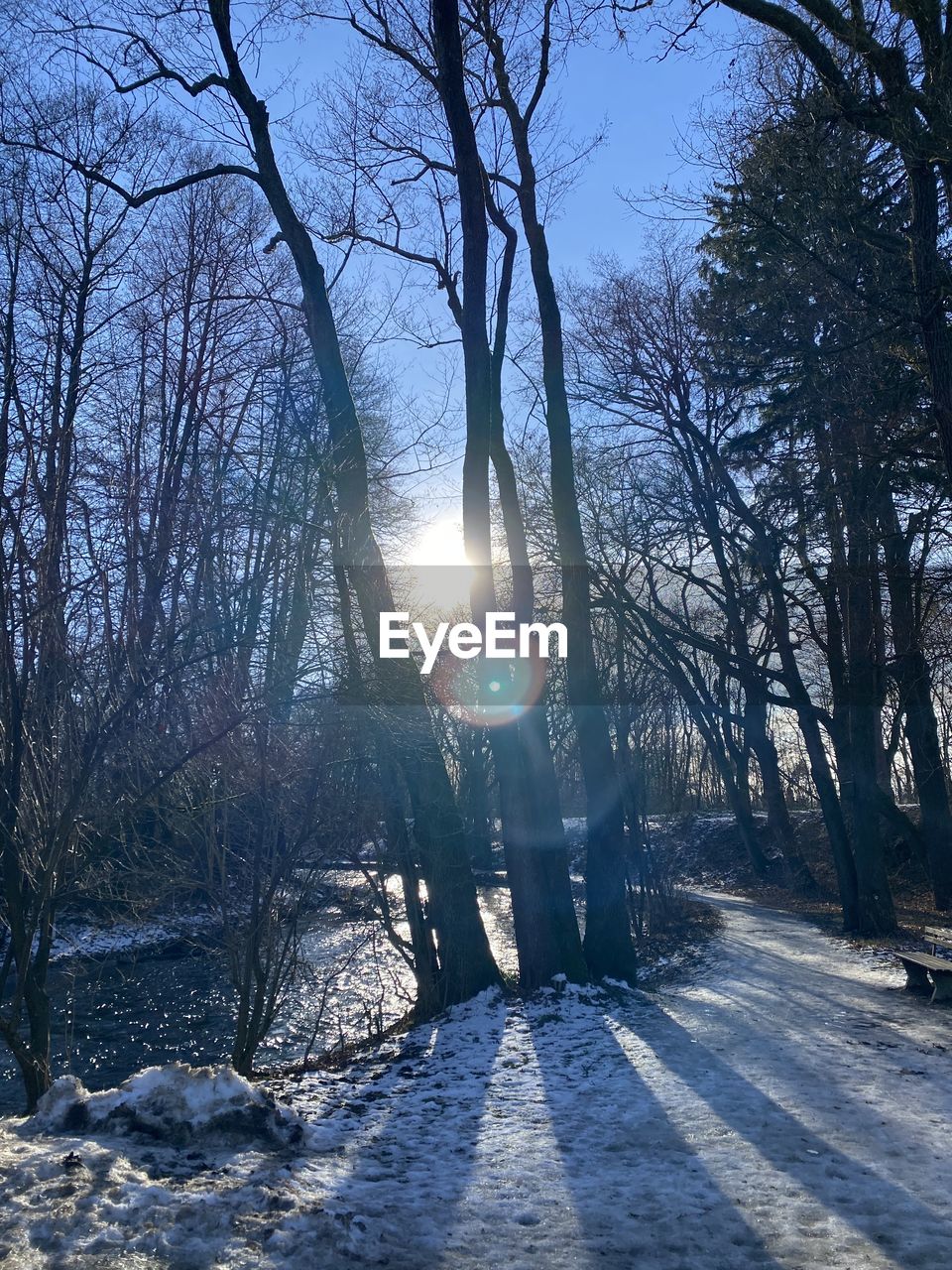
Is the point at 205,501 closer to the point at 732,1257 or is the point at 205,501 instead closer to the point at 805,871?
the point at 732,1257

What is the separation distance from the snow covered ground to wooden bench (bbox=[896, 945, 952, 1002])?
0.82m

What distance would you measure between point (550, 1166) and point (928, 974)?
579 centimetres

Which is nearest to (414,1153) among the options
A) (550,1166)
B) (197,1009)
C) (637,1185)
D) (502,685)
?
(550,1166)

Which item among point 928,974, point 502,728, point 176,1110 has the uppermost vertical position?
point 502,728

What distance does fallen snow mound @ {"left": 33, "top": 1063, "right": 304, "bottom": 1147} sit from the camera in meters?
4.65

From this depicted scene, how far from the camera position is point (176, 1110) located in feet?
15.5

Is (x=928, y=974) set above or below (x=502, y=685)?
below

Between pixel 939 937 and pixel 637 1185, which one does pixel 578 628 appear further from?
pixel 637 1185

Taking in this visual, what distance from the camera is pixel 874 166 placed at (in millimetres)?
9195

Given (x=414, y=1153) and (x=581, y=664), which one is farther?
(x=581, y=664)

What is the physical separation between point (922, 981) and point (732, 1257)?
6253mm

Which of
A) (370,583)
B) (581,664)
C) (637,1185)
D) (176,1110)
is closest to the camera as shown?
(176,1110)

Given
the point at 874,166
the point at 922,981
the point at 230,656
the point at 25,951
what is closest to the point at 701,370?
the point at 874,166

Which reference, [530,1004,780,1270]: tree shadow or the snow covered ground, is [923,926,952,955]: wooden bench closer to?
the snow covered ground
